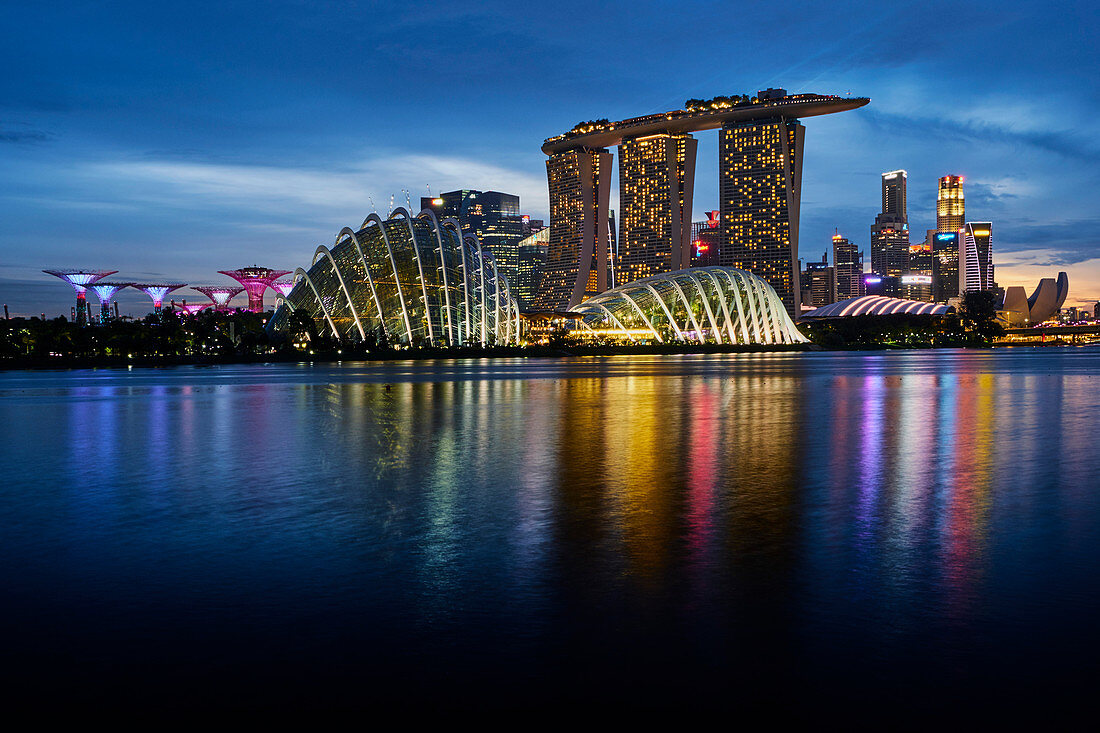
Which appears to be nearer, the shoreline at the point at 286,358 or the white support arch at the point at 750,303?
the shoreline at the point at 286,358

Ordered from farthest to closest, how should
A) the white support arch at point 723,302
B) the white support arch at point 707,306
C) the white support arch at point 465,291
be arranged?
the white support arch at point 723,302, the white support arch at point 707,306, the white support arch at point 465,291

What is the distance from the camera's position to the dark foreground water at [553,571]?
6566 millimetres

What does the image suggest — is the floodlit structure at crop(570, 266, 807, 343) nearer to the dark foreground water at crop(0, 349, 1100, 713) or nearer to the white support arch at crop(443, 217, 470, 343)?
the white support arch at crop(443, 217, 470, 343)

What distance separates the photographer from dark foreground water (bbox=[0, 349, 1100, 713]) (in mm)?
6566

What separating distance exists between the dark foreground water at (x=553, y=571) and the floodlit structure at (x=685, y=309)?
112186 mm

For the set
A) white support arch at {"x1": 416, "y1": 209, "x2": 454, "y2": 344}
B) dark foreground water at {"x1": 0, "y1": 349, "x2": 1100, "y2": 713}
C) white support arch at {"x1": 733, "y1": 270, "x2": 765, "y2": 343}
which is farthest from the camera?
white support arch at {"x1": 733, "y1": 270, "x2": 765, "y2": 343}

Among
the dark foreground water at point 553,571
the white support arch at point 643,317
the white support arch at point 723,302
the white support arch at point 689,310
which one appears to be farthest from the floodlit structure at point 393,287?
the dark foreground water at point 553,571

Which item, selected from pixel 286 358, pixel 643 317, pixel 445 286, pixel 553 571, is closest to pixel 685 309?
pixel 643 317

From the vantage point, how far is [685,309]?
133500mm

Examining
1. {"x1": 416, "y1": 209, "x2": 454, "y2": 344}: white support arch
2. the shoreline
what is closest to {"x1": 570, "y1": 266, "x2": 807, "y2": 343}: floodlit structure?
the shoreline

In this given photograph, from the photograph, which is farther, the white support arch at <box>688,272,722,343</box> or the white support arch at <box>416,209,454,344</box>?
the white support arch at <box>688,272,722,343</box>

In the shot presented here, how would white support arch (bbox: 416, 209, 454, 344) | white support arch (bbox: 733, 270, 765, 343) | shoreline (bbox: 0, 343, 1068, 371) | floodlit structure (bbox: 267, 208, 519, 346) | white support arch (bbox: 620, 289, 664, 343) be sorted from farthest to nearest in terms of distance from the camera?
white support arch (bbox: 733, 270, 765, 343) → white support arch (bbox: 620, 289, 664, 343) → white support arch (bbox: 416, 209, 454, 344) → floodlit structure (bbox: 267, 208, 519, 346) → shoreline (bbox: 0, 343, 1068, 371)

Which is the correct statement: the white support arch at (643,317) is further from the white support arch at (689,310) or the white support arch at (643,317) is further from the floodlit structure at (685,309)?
the white support arch at (689,310)

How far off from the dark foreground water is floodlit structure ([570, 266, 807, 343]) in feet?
368
